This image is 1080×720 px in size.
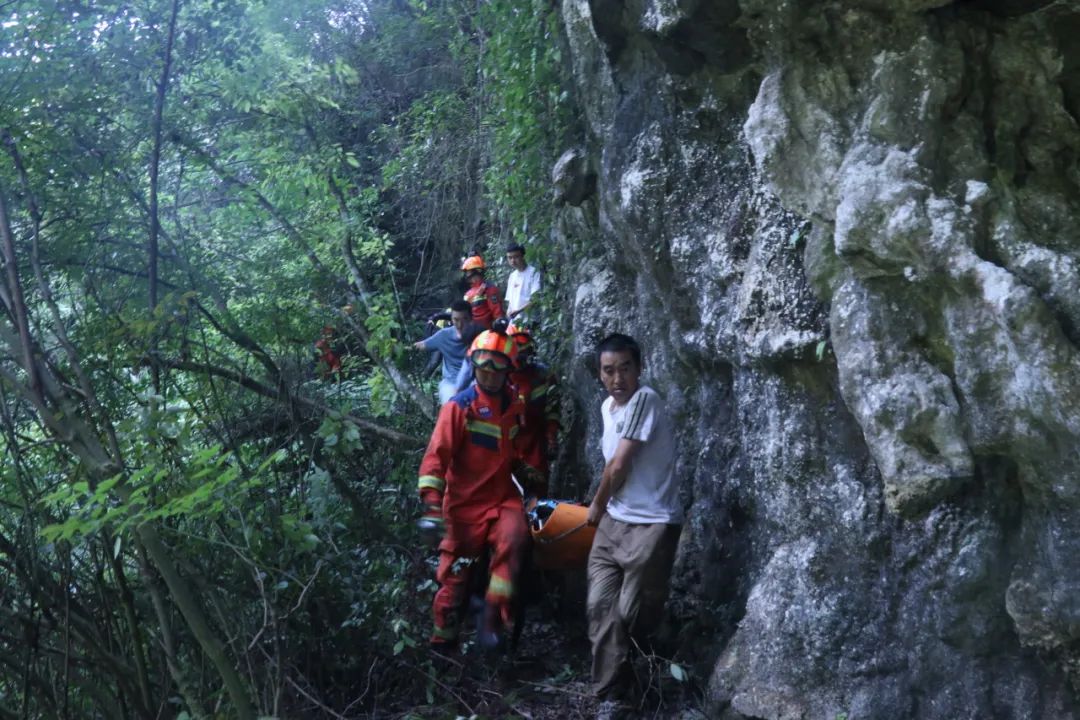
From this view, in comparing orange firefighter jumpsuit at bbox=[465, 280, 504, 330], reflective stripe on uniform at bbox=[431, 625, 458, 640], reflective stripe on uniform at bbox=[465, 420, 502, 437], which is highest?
orange firefighter jumpsuit at bbox=[465, 280, 504, 330]

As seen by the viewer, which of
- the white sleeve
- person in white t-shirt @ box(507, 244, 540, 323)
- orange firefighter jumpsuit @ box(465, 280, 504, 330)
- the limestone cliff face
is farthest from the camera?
orange firefighter jumpsuit @ box(465, 280, 504, 330)

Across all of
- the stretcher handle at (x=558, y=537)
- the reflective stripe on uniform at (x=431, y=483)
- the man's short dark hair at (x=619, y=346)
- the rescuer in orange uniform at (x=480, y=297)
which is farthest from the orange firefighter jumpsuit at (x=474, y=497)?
the rescuer in orange uniform at (x=480, y=297)

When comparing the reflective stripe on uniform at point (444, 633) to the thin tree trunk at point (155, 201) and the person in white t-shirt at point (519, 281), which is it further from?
the person in white t-shirt at point (519, 281)

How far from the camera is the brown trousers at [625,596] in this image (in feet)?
17.4

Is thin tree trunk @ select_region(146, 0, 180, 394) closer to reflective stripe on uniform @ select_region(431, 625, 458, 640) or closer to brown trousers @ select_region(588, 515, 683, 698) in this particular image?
reflective stripe on uniform @ select_region(431, 625, 458, 640)

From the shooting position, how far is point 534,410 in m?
7.04

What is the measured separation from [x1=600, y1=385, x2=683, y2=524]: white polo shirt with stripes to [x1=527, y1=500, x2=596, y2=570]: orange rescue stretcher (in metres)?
0.76

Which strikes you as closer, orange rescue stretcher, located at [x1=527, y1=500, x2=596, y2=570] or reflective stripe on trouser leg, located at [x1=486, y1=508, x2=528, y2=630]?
reflective stripe on trouser leg, located at [x1=486, y1=508, x2=528, y2=630]

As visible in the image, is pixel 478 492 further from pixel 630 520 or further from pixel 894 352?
pixel 894 352

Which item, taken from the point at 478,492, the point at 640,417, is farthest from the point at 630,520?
the point at 478,492

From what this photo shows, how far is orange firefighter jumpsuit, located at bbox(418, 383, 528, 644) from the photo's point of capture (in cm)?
608

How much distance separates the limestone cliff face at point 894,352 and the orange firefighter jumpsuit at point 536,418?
1.71 metres

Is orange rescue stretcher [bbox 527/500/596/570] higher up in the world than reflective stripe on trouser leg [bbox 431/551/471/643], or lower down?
higher up

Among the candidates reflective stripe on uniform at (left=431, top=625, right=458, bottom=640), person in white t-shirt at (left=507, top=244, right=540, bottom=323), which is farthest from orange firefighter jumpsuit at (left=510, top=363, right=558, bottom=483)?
person in white t-shirt at (left=507, top=244, right=540, bottom=323)
